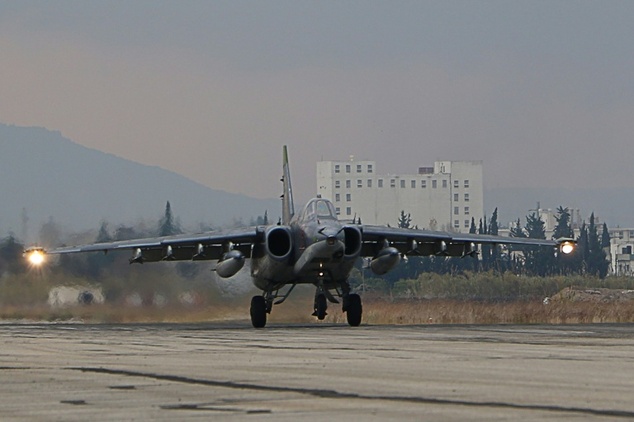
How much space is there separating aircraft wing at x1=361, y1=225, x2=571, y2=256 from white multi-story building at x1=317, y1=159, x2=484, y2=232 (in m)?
100

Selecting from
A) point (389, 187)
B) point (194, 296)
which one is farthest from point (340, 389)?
point (389, 187)

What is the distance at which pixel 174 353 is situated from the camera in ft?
Answer: 56.7

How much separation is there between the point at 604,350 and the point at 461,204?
127991 millimetres

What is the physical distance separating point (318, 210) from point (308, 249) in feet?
3.34

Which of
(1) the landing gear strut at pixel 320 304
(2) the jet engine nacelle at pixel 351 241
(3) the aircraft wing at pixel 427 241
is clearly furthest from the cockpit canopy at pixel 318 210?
(1) the landing gear strut at pixel 320 304

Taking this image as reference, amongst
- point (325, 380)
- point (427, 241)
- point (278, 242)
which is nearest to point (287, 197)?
point (427, 241)

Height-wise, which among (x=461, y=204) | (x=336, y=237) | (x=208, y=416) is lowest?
(x=208, y=416)

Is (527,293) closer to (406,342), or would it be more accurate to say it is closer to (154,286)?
(154,286)

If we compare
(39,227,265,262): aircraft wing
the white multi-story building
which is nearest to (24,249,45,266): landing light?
(39,227,265,262): aircraft wing

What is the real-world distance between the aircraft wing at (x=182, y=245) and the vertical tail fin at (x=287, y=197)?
8.75 feet

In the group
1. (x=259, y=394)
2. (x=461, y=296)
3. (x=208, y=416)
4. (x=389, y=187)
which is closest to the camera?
(x=208, y=416)

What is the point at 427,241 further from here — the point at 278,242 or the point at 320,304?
the point at 278,242

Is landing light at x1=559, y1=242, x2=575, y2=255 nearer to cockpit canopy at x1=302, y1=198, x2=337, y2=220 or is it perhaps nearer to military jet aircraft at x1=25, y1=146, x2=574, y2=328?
military jet aircraft at x1=25, y1=146, x2=574, y2=328

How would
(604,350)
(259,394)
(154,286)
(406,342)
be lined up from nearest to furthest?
1. (259,394)
2. (604,350)
3. (406,342)
4. (154,286)
